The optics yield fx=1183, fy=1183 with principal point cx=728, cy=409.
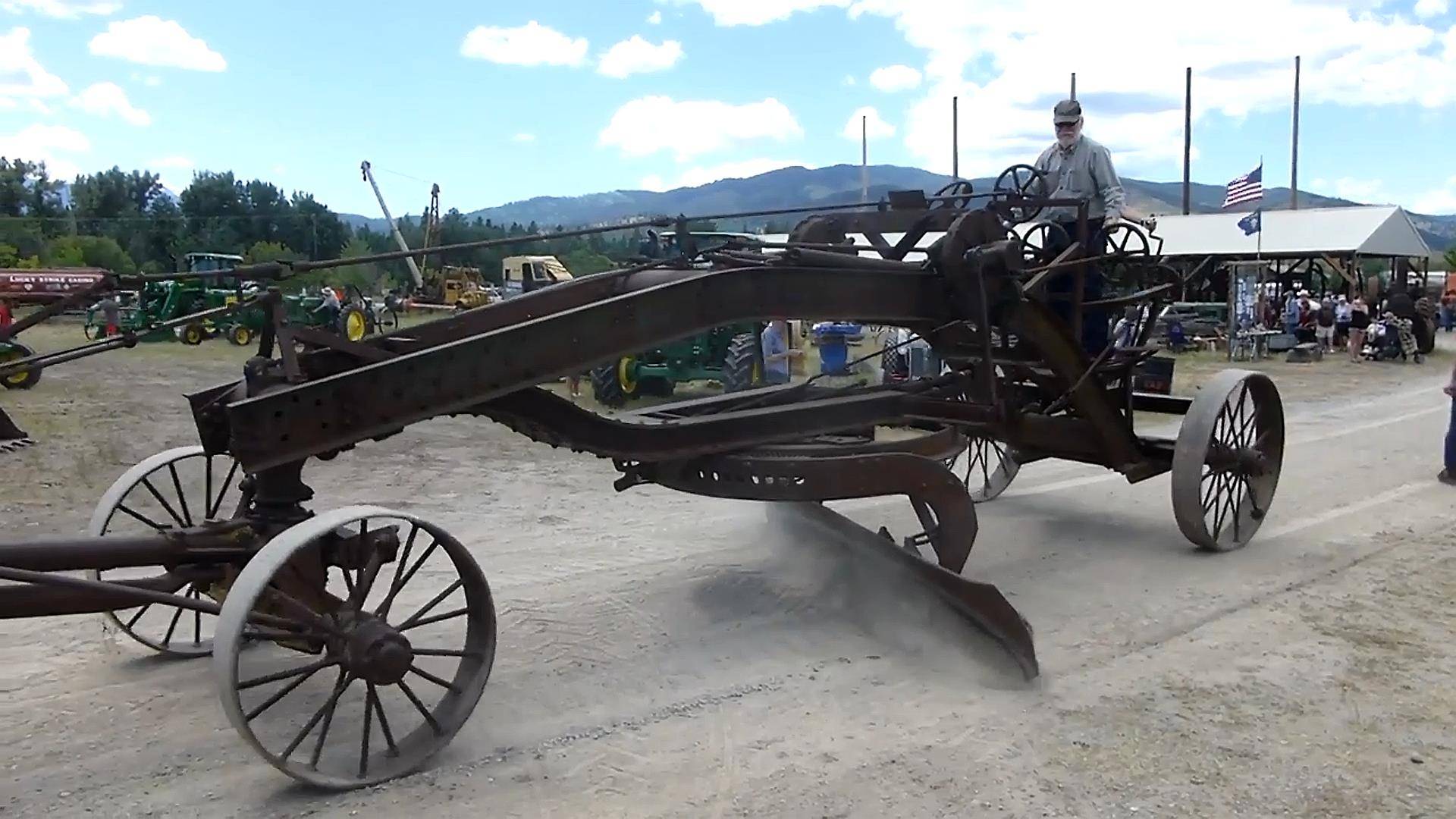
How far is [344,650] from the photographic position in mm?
4168

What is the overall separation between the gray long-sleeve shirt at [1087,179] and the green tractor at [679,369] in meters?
6.49

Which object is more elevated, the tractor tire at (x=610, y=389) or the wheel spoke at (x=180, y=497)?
the wheel spoke at (x=180, y=497)

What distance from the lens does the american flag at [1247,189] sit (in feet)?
95.2

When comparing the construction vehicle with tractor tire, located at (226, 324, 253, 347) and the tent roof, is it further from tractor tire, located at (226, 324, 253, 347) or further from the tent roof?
the tent roof

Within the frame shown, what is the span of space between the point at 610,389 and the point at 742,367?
1.88 meters

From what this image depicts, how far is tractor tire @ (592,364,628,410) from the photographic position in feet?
48.4

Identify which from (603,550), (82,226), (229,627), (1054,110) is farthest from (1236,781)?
(82,226)

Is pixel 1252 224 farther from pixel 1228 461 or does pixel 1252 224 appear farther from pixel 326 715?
pixel 326 715

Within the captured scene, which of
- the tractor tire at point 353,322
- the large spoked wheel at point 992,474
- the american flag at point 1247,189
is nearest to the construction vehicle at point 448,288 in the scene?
the tractor tire at point 353,322

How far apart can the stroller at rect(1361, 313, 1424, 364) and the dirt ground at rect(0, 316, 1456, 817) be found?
16.0m

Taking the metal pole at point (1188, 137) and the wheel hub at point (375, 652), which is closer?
the wheel hub at point (375, 652)

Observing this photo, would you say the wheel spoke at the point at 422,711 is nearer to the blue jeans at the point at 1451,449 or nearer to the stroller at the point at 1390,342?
the blue jeans at the point at 1451,449

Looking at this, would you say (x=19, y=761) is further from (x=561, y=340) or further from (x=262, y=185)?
(x=262, y=185)

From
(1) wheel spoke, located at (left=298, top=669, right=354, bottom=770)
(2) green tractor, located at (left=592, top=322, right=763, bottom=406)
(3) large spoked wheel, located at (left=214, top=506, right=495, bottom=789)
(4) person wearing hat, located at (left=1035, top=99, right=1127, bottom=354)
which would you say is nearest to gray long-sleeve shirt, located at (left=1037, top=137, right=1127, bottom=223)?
(4) person wearing hat, located at (left=1035, top=99, right=1127, bottom=354)
